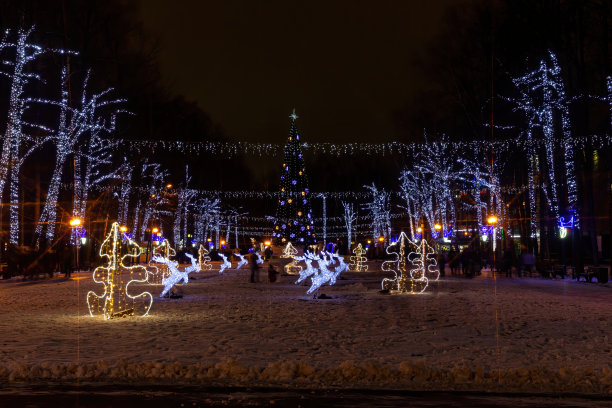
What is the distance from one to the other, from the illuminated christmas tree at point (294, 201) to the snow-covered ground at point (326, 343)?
50094mm

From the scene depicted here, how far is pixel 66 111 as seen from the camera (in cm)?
4066

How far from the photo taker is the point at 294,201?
234 ft

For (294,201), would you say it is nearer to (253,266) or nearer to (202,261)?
(202,261)

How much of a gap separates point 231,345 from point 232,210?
281ft

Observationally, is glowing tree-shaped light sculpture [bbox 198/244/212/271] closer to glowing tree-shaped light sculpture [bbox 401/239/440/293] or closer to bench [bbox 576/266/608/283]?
glowing tree-shaped light sculpture [bbox 401/239/440/293]

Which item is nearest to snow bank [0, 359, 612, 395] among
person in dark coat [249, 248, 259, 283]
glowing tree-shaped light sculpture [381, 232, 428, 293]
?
glowing tree-shaped light sculpture [381, 232, 428, 293]

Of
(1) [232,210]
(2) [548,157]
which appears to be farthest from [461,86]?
(1) [232,210]

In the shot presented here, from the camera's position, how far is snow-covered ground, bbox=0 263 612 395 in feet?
29.7

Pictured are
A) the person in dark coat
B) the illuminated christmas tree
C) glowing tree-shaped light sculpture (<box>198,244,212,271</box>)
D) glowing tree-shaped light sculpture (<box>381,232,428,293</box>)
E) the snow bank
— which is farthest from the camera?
the illuminated christmas tree

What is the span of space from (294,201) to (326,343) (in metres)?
59.3

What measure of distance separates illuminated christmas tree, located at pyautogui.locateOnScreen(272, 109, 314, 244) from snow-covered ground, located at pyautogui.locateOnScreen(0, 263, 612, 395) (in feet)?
164

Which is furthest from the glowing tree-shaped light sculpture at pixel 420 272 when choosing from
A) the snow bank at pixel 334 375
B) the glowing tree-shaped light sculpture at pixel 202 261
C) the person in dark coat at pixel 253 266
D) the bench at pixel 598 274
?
the glowing tree-shaped light sculpture at pixel 202 261

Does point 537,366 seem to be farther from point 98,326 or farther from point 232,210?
point 232,210

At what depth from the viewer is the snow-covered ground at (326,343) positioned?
9062 millimetres
